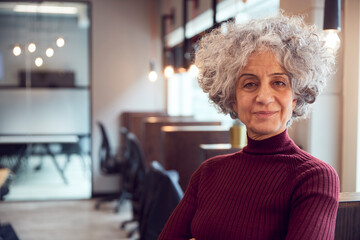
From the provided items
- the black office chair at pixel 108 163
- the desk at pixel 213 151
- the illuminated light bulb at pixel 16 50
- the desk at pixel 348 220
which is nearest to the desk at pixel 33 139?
the black office chair at pixel 108 163

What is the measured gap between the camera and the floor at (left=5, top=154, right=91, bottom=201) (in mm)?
5934

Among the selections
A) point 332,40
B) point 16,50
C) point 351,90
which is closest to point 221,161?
point 332,40

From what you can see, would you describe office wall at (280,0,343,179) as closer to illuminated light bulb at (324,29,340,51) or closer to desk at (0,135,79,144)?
illuminated light bulb at (324,29,340,51)

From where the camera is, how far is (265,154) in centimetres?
110

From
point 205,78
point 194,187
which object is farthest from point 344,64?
point 194,187

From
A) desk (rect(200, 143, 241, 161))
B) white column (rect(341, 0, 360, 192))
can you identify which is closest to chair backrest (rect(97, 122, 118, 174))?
desk (rect(200, 143, 241, 161))

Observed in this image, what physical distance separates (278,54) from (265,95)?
11cm

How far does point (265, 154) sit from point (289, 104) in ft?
0.47

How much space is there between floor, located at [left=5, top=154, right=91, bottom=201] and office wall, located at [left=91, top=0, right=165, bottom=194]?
24cm

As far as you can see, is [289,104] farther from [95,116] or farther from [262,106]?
[95,116]

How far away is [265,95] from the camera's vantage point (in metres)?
1.06

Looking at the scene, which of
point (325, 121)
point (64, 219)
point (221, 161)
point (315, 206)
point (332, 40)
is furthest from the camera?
point (64, 219)

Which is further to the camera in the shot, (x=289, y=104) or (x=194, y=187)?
(x=194, y=187)

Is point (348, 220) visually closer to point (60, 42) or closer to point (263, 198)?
point (263, 198)
